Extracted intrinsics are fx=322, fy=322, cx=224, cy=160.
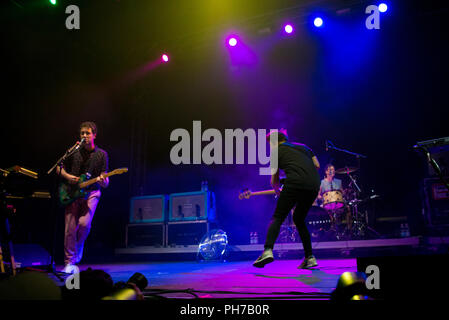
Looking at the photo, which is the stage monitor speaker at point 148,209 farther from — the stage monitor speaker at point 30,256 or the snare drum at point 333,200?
the snare drum at point 333,200

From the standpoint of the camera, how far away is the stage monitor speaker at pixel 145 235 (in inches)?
299

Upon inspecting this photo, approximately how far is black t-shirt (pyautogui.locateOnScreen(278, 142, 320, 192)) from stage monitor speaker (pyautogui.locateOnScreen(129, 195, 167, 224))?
14.6ft

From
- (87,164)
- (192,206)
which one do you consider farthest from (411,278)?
(192,206)

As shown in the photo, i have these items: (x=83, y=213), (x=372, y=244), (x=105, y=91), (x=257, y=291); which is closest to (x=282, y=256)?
(x=372, y=244)

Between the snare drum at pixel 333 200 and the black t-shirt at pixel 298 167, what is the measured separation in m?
3.13

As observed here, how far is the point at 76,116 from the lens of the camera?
6.99 meters

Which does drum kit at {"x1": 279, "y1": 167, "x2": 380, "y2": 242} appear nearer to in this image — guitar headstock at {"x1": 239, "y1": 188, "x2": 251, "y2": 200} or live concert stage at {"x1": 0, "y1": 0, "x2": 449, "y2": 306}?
live concert stage at {"x1": 0, "y1": 0, "x2": 449, "y2": 306}

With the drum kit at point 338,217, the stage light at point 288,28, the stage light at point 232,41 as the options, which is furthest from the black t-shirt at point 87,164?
the stage light at point 288,28

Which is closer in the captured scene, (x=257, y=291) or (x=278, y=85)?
(x=257, y=291)

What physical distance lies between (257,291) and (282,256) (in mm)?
4575

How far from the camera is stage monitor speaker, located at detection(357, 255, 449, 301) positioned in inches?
51.0

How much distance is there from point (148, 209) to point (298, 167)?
4987 mm

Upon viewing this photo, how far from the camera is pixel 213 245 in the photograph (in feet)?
22.2
